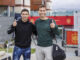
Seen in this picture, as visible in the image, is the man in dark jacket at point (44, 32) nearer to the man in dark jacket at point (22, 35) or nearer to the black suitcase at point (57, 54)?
the black suitcase at point (57, 54)

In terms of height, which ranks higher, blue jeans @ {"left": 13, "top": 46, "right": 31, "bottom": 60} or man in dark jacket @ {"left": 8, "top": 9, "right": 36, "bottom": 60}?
man in dark jacket @ {"left": 8, "top": 9, "right": 36, "bottom": 60}

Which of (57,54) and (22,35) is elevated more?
(22,35)

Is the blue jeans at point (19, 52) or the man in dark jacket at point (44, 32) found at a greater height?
the man in dark jacket at point (44, 32)

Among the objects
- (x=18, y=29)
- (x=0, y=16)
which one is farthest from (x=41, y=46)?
(x=0, y=16)

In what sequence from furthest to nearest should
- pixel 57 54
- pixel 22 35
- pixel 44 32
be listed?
1. pixel 22 35
2. pixel 44 32
3. pixel 57 54

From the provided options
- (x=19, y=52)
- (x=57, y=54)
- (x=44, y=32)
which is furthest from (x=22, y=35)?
(x=57, y=54)

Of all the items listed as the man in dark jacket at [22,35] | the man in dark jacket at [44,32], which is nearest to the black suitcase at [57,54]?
the man in dark jacket at [44,32]

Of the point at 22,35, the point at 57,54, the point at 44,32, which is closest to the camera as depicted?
the point at 57,54

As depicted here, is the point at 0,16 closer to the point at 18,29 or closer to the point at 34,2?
the point at 34,2

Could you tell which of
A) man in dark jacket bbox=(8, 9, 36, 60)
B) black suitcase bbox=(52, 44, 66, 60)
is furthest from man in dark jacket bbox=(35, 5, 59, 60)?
man in dark jacket bbox=(8, 9, 36, 60)

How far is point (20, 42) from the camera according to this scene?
4.68 metres

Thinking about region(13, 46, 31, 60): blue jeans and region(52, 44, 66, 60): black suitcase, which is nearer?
region(52, 44, 66, 60): black suitcase

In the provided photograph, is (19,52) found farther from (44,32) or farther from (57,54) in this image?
(57,54)

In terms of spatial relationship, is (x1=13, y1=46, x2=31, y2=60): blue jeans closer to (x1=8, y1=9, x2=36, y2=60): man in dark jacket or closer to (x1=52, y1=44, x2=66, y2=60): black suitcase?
(x1=8, y1=9, x2=36, y2=60): man in dark jacket
